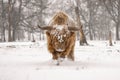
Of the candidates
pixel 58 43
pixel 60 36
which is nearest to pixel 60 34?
pixel 60 36

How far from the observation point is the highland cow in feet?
37.3

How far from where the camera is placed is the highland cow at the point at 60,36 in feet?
37.3

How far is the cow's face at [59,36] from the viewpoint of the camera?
1134cm

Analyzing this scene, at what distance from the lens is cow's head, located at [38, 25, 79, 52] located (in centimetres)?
1134

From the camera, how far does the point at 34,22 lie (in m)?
56.5

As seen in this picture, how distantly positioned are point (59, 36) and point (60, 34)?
9cm

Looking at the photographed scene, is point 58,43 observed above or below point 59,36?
below

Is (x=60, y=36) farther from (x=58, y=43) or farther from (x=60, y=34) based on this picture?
(x=58, y=43)

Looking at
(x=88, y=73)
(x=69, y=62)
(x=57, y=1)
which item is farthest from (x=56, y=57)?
(x=57, y=1)

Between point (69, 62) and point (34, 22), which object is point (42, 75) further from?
point (34, 22)

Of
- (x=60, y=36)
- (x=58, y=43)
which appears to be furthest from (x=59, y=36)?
(x=58, y=43)

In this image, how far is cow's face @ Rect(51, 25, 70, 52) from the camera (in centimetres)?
1134

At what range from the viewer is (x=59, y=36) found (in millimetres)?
11375

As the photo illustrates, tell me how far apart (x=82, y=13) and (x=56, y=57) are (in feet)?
149
